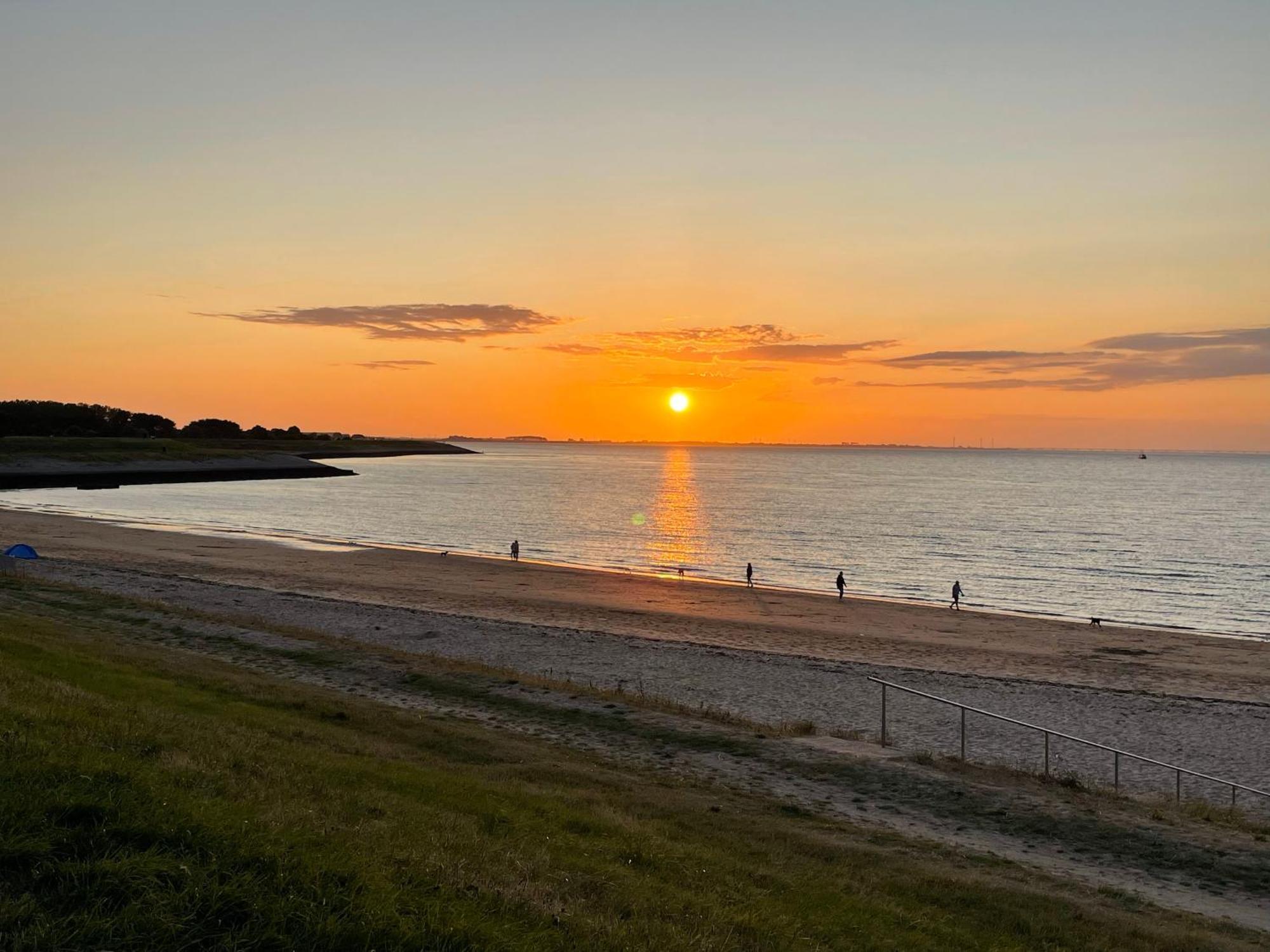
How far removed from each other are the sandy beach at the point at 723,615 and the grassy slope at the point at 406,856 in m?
23.2

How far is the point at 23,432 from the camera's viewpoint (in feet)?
556

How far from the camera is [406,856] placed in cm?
877

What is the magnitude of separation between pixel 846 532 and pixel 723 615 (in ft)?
174

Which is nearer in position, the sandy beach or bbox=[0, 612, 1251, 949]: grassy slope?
bbox=[0, 612, 1251, 949]: grassy slope

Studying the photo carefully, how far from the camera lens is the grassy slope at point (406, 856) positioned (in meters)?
6.80

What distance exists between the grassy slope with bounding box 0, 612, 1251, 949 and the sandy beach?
2315 centimetres

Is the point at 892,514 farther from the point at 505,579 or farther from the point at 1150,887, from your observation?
the point at 1150,887

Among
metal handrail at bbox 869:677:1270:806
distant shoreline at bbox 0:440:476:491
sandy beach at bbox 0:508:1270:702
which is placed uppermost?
distant shoreline at bbox 0:440:476:491

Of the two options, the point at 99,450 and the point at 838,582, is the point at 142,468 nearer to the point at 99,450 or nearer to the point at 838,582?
the point at 99,450

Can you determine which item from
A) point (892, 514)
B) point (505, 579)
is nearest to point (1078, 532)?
point (892, 514)

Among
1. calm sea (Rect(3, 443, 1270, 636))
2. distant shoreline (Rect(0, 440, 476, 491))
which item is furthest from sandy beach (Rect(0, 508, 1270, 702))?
distant shoreline (Rect(0, 440, 476, 491))

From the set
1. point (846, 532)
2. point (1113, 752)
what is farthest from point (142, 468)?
point (1113, 752)

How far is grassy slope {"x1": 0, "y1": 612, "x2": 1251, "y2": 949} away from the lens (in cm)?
680

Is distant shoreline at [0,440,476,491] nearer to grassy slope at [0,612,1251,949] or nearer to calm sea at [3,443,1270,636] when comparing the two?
calm sea at [3,443,1270,636]
